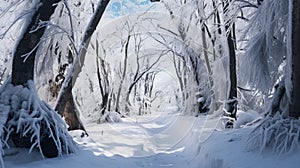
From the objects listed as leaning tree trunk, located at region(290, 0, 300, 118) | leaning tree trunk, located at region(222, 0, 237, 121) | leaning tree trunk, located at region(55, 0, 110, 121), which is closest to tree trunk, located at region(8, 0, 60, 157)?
leaning tree trunk, located at region(55, 0, 110, 121)

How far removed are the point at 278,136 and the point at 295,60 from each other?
1.04m

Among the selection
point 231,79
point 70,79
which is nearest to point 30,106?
point 70,79

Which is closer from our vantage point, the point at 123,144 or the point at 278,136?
the point at 278,136

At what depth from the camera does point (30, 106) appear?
4715 mm

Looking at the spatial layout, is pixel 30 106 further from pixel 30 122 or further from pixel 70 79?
pixel 70 79

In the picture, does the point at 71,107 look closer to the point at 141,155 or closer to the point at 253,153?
the point at 141,155

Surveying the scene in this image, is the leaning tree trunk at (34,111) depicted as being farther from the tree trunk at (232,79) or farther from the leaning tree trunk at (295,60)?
the tree trunk at (232,79)

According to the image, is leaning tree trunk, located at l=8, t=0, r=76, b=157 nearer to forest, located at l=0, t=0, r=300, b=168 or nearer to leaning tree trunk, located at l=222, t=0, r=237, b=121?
forest, located at l=0, t=0, r=300, b=168

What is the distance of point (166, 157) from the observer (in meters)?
7.44

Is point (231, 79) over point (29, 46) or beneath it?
beneath

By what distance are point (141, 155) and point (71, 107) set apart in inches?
88.3

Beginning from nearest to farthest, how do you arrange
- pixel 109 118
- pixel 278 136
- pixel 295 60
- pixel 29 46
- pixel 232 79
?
pixel 278 136 < pixel 295 60 < pixel 29 46 < pixel 232 79 < pixel 109 118

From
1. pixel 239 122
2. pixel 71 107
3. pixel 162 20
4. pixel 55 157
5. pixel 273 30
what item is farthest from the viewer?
pixel 162 20

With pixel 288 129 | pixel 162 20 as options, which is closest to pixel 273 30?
pixel 288 129
